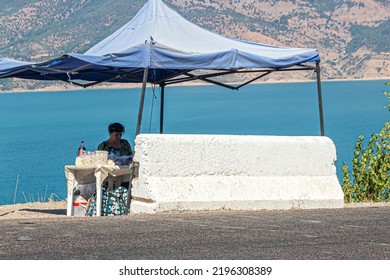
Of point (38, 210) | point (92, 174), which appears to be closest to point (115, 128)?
point (92, 174)

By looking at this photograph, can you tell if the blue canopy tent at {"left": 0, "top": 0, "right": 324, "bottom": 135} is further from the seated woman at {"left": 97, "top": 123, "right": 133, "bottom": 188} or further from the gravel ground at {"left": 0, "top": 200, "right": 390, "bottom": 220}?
the gravel ground at {"left": 0, "top": 200, "right": 390, "bottom": 220}

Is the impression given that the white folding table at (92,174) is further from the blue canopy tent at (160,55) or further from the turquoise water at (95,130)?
the turquoise water at (95,130)

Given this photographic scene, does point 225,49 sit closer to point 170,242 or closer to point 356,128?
point 170,242

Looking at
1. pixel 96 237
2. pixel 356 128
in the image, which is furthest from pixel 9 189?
pixel 356 128

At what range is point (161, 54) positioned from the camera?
41.3 ft

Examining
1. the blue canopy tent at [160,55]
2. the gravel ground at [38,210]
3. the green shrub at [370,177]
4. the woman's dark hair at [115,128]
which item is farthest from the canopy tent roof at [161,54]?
the green shrub at [370,177]

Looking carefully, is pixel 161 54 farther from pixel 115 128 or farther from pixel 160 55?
pixel 115 128

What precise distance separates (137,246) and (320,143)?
479 centimetres

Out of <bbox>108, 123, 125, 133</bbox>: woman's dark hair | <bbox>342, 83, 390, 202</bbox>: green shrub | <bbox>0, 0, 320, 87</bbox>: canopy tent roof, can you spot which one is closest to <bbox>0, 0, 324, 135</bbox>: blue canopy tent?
<bbox>0, 0, 320, 87</bbox>: canopy tent roof

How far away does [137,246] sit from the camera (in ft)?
29.0

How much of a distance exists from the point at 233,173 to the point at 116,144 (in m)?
1.79

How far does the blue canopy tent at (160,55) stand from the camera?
1257cm

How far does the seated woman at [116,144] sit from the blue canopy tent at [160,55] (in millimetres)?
267

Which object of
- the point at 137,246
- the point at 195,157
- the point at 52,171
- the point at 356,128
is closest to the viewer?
the point at 137,246
